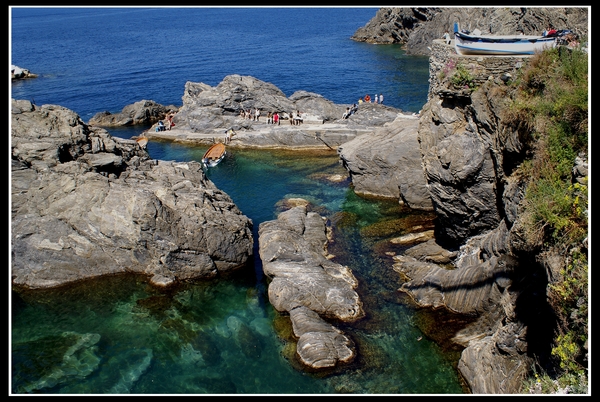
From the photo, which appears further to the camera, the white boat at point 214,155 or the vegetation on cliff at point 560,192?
the white boat at point 214,155

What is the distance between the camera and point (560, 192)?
15.9 metres

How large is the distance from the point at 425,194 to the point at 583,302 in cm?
2304

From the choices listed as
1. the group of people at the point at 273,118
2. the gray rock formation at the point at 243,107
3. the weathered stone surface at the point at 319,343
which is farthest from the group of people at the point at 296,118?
the weathered stone surface at the point at 319,343

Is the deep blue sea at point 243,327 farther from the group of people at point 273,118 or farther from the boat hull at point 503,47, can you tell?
the boat hull at point 503,47

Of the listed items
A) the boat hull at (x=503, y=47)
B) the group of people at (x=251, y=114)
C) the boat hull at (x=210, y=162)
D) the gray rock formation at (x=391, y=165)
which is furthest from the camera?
the group of people at (x=251, y=114)

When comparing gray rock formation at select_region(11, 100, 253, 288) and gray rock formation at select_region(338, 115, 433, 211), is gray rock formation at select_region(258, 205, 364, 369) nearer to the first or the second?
gray rock formation at select_region(11, 100, 253, 288)

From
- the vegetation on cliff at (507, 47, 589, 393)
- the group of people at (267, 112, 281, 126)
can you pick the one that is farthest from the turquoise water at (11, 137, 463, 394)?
the group of people at (267, 112, 281, 126)

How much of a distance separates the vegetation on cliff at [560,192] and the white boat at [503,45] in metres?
Answer: 2.17

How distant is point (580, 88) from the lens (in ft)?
56.3

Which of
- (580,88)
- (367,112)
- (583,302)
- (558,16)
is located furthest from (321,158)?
(558,16)

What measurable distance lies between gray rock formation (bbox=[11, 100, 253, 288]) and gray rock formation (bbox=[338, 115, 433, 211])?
42.6 feet

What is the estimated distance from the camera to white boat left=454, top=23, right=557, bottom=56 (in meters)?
23.1

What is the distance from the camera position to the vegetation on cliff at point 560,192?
1342 cm

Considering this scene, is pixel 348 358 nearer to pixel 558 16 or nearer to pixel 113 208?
pixel 113 208
